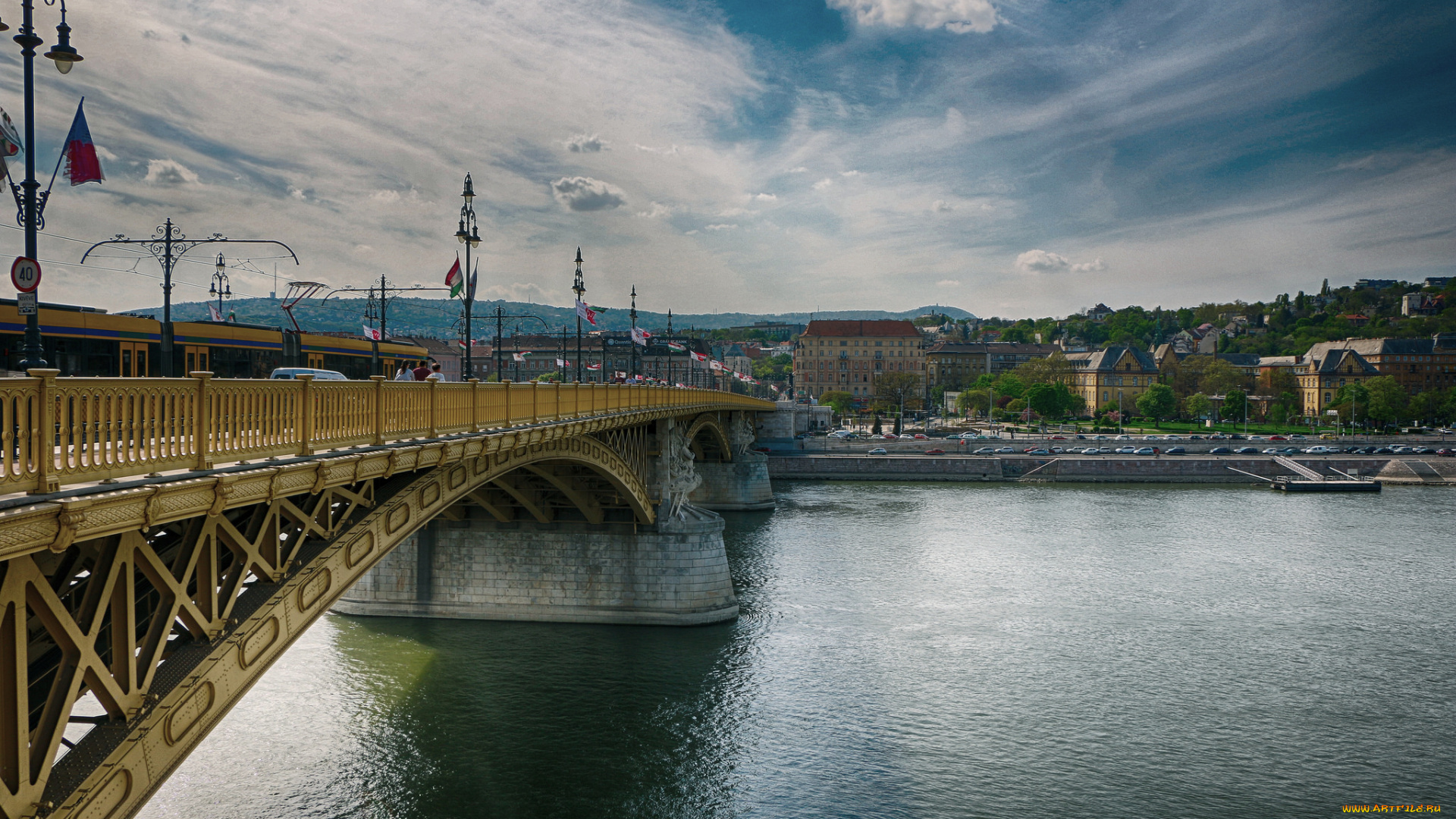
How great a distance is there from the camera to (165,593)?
7.95 m

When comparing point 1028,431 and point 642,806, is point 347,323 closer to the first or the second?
point 1028,431

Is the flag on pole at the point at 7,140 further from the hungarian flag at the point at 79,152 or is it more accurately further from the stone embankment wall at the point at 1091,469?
the stone embankment wall at the point at 1091,469

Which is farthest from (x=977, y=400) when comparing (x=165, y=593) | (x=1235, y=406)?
(x=165, y=593)

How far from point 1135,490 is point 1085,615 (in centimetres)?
4212

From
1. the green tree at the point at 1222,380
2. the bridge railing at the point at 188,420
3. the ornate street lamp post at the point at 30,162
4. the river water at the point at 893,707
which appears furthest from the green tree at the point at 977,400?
the ornate street lamp post at the point at 30,162

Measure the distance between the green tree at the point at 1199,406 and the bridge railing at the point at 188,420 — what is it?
134326mm

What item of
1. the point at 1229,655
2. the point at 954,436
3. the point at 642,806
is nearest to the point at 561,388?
the point at 642,806

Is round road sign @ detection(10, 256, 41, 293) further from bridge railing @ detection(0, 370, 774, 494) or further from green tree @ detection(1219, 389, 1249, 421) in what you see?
green tree @ detection(1219, 389, 1249, 421)

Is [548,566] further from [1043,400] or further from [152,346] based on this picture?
[1043,400]

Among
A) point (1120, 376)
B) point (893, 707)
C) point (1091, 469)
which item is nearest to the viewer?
point (893, 707)

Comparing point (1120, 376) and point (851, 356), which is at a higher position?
point (851, 356)

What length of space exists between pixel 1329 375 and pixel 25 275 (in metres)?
159

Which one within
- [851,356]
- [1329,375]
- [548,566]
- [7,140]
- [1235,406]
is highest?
[851,356]

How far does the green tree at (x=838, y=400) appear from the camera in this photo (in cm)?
14788
